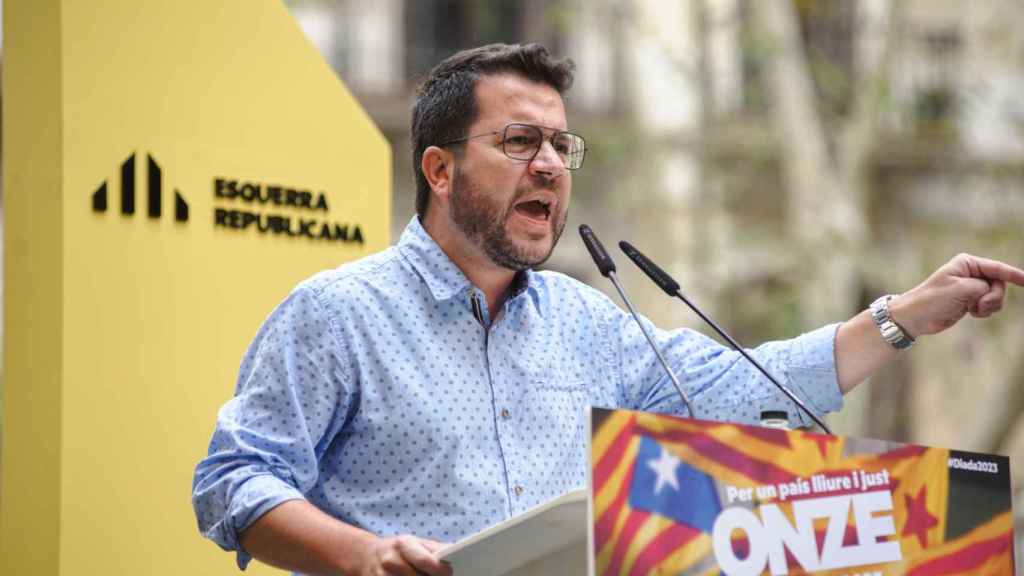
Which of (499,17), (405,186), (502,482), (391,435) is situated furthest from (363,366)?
(499,17)

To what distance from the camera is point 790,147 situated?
1209cm

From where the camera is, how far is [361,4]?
15.2 m

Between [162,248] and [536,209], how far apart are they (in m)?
1.25

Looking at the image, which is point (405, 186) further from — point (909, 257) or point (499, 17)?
point (909, 257)

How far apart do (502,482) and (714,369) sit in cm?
59

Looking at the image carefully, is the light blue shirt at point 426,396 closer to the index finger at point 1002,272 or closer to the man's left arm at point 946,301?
the man's left arm at point 946,301

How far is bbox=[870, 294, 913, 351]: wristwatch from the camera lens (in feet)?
10.4

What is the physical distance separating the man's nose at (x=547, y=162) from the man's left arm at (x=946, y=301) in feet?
2.36

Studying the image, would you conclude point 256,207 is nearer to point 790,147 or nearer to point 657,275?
point 657,275

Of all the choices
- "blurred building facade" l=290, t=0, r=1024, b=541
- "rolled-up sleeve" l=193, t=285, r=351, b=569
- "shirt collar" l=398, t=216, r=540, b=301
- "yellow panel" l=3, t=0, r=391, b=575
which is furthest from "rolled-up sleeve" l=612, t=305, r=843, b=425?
"blurred building facade" l=290, t=0, r=1024, b=541

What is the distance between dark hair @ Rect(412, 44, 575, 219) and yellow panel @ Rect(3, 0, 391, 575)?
0.94 meters

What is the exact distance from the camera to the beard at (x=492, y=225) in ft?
10.5

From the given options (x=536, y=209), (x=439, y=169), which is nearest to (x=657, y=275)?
(x=536, y=209)

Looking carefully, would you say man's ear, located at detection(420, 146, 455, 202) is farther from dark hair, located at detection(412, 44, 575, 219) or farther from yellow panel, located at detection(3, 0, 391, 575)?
yellow panel, located at detection(3, 0, 391, 575)
